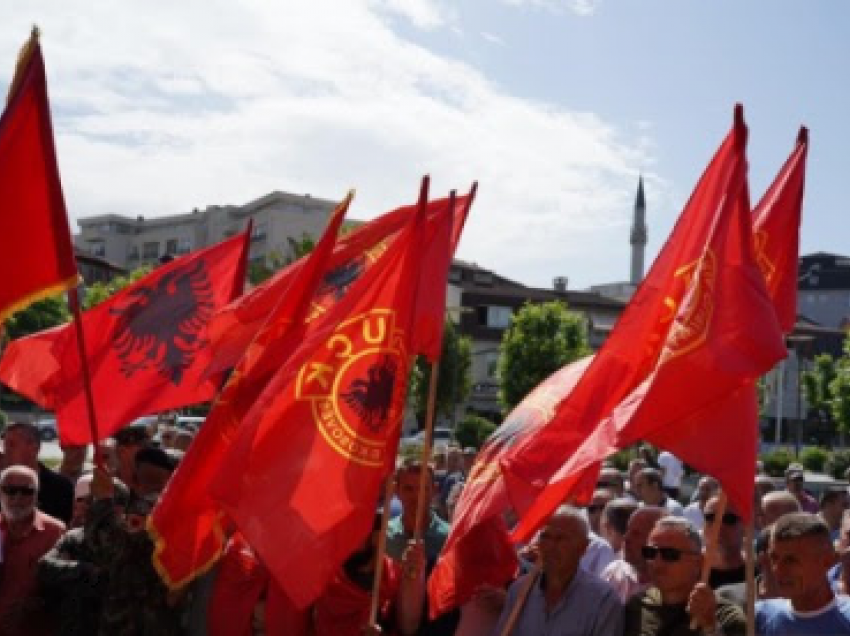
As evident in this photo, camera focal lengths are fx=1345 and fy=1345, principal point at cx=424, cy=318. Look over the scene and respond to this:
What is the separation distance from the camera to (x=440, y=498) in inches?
599

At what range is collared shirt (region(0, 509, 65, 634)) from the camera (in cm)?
772

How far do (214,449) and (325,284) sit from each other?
200cm

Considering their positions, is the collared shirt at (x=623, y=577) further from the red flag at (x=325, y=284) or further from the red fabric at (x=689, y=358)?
the red flag at (x=325, y=284)

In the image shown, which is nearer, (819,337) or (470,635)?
(470,635)

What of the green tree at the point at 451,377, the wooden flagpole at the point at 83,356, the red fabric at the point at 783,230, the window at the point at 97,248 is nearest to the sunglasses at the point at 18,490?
the wooden flagpole at the point at 83,356

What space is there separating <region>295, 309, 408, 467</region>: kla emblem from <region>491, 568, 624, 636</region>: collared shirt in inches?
38.2

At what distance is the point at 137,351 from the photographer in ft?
29.2

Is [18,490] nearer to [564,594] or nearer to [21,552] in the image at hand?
[21,552]

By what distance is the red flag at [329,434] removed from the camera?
5980 mm

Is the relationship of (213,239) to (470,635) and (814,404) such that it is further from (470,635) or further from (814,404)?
(470,635)

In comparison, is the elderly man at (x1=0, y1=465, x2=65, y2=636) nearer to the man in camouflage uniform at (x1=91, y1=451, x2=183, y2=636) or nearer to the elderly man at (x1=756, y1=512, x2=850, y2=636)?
the man in camouflage uniform at (x1=91, y1=451, x2=183, y2=636)

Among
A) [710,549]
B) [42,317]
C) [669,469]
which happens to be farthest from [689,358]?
[42,317]

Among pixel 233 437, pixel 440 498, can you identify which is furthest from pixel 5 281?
pixel 440 498

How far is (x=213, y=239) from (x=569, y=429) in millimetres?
86922
